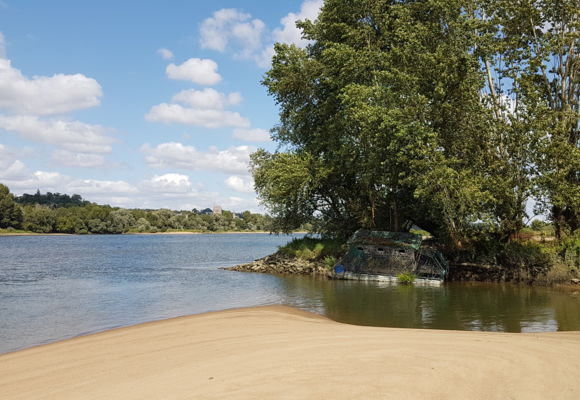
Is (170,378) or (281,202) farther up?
(281,202)

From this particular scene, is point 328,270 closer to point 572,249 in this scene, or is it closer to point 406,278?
point 406,278

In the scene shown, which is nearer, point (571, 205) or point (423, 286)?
point (571, 205)

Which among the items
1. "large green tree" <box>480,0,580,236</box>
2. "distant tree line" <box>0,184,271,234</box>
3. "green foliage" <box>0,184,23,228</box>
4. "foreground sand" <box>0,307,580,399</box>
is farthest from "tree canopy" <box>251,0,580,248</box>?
"green foliage" <box>0,184,23,228</box>

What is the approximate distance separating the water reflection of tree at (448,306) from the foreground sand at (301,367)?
14.0ft

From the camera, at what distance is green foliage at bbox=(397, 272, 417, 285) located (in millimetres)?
32156

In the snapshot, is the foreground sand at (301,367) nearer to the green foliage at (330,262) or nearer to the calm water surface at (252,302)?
the calm water surface at (252,302)

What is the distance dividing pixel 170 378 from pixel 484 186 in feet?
79.1

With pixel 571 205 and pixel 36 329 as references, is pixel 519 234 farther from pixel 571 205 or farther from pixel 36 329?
pixel 36 329

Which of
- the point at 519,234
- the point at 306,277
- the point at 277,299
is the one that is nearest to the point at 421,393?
the point at 277,299

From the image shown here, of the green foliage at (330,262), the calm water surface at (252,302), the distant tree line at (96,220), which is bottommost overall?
the calm water surface at (252,302)

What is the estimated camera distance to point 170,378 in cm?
952

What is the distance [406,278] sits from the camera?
32.2 m

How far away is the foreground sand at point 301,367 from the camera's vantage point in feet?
27.3

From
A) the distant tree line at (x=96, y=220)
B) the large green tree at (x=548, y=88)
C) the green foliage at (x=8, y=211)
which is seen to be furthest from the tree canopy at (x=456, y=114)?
the green foliage at (x=8, y=211)
